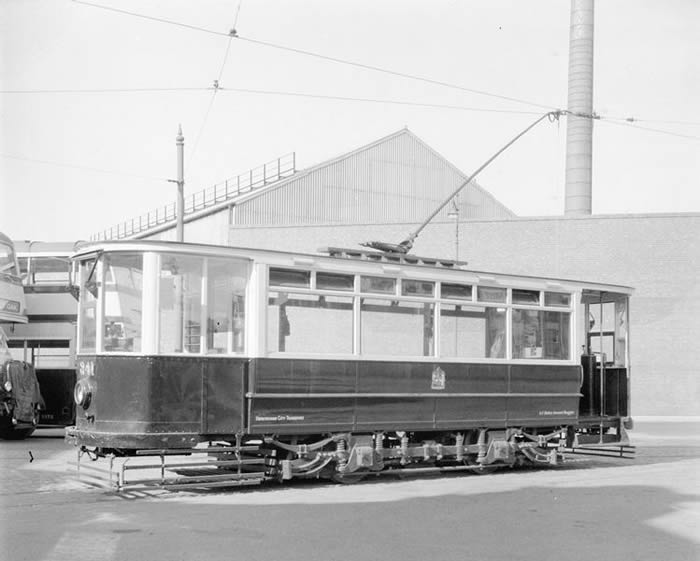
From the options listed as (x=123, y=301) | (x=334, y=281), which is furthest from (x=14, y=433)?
(x=334, y=281)

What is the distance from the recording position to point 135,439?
1201 centimetres

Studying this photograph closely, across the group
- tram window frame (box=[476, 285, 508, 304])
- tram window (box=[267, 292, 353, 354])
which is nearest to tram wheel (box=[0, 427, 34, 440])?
tram window (box=[267, 292, 353, 354])

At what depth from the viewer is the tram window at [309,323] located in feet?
43.0

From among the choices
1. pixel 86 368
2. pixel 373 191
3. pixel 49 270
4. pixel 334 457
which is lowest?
pixel 334 457

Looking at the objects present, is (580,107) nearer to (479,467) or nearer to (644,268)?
(644,268)

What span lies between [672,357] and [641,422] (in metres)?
3.31

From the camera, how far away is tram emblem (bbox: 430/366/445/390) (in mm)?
14547

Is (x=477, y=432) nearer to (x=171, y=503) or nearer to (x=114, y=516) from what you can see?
(x=171, y=503)

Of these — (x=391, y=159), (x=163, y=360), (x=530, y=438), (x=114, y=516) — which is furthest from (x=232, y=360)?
(x=391, y=159)

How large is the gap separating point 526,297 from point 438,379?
7.36 ft

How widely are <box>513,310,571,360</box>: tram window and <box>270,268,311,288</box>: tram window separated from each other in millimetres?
3781

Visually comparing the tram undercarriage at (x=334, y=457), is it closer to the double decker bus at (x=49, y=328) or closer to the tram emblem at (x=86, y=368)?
the tram emblem at (x=86, y=368)

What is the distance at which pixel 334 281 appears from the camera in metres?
13.6

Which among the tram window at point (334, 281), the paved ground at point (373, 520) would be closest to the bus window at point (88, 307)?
the paved ground at point (373, 520)
